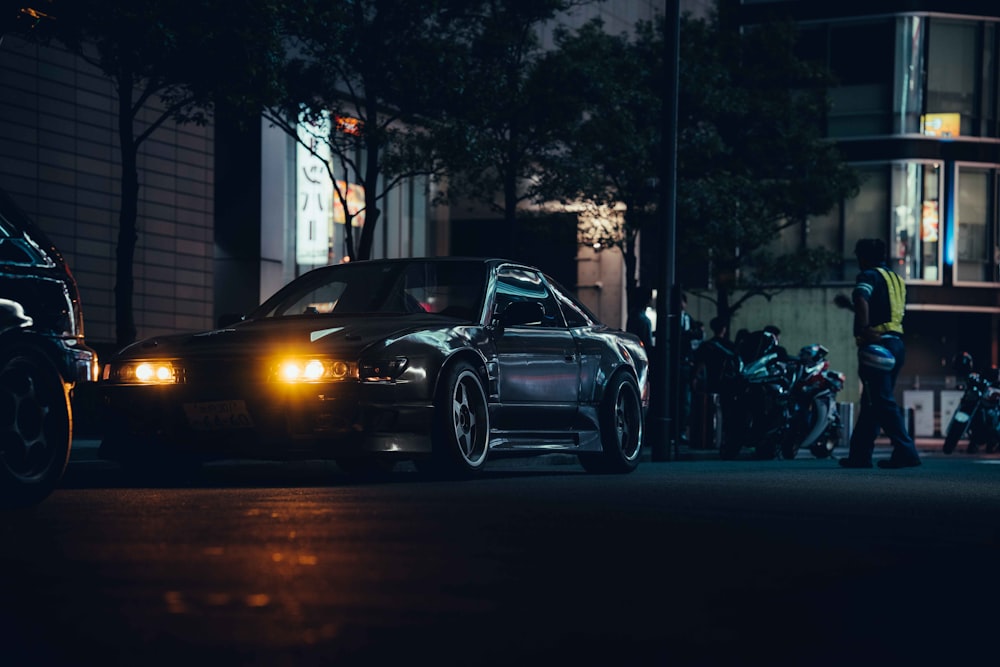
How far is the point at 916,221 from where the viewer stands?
157 ft

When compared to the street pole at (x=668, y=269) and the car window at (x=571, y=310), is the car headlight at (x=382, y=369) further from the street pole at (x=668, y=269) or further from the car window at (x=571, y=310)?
the street pole at (x=668, y=269)

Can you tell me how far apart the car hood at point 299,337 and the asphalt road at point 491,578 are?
964 millimetres

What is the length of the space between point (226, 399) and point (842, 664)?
6752 mm

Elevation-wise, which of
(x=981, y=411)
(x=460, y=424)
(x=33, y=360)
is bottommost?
(x=981, y=411)

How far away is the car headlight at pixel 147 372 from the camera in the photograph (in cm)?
1126

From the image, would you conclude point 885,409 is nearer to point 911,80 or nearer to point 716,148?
point 716,148

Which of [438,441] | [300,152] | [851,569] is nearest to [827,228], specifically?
[300,152]

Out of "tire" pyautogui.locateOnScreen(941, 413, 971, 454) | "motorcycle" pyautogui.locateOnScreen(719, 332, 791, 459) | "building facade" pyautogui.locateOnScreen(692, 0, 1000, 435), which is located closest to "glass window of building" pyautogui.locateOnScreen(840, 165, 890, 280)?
"building facade" pyautogui.locateOnScreen(692, 0, 1000, 435)

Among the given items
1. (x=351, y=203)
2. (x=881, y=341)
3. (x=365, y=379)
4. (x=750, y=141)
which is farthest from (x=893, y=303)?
(x=750, y=141)

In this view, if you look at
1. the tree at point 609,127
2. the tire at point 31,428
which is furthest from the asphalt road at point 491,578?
the tree at point 609,127

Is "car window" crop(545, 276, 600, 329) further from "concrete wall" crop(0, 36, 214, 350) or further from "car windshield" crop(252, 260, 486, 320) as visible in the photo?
"concrete wall" crop(0, 36, 214, 350)

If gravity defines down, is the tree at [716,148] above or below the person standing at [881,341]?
above

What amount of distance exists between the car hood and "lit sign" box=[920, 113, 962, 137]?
38141mm

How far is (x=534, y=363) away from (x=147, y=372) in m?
2.73
